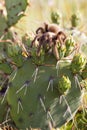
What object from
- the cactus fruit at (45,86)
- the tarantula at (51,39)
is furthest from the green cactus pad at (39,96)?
the tarantula at (51,39)

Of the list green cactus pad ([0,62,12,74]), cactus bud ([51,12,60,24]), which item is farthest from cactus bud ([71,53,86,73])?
cactus bud ([51,12,60,24])

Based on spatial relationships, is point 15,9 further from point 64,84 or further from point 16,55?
point 64,84

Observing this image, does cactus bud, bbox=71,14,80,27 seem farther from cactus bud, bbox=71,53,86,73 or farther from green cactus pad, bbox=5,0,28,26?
cactus bud, bbox=71,53,86,73

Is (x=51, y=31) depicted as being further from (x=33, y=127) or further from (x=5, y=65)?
(x=33, y=127)

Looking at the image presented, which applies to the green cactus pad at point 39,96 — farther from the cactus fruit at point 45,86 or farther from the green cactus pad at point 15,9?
the green cactus pad at point 15,9

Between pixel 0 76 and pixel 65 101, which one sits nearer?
pixel 65 101

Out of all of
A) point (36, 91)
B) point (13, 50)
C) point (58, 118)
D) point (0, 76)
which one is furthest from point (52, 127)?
point (0, 76)

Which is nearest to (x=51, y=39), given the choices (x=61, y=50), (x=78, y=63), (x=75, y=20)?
(x=61, y=50)

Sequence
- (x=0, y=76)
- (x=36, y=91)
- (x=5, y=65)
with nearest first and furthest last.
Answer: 1. (x=36, y=91)
2. (x=5, y=65)
3. (x=0, y=76)
